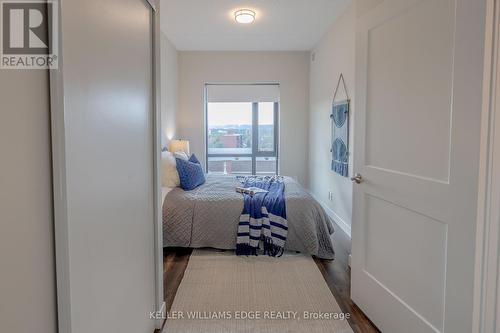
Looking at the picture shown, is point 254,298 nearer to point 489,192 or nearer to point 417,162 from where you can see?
point 417,162

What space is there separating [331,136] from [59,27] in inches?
153

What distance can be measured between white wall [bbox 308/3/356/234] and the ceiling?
0.20 m

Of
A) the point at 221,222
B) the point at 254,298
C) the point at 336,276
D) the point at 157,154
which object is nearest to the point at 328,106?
the point at 221,222

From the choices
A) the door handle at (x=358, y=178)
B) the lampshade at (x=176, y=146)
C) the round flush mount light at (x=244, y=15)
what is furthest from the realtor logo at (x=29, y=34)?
the lampshade at (x=176, y=146)

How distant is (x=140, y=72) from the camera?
5.66 ft

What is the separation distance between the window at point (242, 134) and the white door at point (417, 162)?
12.5ft

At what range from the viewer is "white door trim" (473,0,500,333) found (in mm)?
1247

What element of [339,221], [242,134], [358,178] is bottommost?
[339,221]

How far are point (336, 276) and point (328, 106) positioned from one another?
2.55 m

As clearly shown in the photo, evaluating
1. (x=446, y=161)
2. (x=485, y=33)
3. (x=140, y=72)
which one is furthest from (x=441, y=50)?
(x=140, y=72)

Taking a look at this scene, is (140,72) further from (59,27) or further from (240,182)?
(240,182)

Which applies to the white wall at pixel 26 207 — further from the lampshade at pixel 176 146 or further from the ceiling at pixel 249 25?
the lampshade at pixel 176 146

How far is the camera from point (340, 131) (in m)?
4.06

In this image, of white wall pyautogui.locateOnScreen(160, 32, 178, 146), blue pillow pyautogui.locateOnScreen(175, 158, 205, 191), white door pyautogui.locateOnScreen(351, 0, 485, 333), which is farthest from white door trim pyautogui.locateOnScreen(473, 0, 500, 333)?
white wall pyautogui.locateOnScreen(160, 32, 178, 146)
